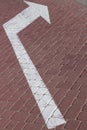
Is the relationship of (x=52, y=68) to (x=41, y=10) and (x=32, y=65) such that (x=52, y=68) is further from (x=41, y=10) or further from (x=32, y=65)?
(x=41, y=10)

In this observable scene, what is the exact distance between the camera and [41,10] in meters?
11.8

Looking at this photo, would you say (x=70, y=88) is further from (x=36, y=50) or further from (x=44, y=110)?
(x=36, y=50)

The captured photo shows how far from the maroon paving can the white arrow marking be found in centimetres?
10

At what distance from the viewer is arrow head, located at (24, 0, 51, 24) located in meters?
11.2

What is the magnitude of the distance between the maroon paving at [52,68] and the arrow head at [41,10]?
6.3 inches

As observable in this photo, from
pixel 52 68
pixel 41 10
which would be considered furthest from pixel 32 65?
pixel 41 10

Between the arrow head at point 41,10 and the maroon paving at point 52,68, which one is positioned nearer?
the maroon paving at point 52,68

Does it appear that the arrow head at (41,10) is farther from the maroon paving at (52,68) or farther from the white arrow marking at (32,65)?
the maroon paving at (52,68)

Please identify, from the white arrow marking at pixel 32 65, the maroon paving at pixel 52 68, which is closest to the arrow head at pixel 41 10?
the white arrow marking at pixel 32 65

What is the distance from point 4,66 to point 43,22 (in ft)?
9.40

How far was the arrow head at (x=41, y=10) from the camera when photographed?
1117 cm

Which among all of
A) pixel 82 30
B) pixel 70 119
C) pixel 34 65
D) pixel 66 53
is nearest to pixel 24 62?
pixel 34 65

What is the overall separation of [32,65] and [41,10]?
13.2 ft

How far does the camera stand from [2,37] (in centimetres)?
998
